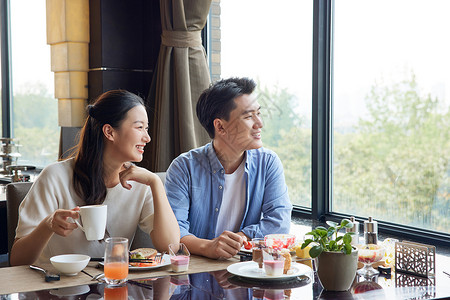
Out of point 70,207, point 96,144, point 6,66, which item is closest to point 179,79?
point 96,144

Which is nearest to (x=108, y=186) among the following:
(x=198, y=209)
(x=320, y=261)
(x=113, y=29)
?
(x=198, y=209)

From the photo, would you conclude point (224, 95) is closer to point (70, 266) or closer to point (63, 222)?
point (63, 222)

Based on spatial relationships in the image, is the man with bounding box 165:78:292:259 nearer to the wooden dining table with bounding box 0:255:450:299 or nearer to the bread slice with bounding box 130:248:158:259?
the bread slice with bounding box 130:248:158:259

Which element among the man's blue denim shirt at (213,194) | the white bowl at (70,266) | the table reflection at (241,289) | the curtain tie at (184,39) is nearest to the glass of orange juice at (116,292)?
the table reflection at (241,289)

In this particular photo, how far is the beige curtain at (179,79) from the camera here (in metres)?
3.02

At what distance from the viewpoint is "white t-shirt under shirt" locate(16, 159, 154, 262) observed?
1903 millimetres

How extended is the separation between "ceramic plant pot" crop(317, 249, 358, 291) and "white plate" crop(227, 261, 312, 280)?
0.10 m

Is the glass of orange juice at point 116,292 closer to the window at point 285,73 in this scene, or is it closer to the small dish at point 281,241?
the small dish at point 281,241

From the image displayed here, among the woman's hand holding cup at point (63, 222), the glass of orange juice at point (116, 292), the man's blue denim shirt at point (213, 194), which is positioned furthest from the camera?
the man's blue denim shirt at point (213, 194)

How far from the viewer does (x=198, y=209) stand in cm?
219

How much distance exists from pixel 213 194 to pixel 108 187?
39 cm

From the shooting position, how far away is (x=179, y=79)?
3.03 meters

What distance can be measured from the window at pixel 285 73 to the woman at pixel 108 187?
976 millimetres

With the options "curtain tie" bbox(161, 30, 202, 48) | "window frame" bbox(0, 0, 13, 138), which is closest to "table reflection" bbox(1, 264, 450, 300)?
"curtain tie" bbox(161, 30, 202, 48)
